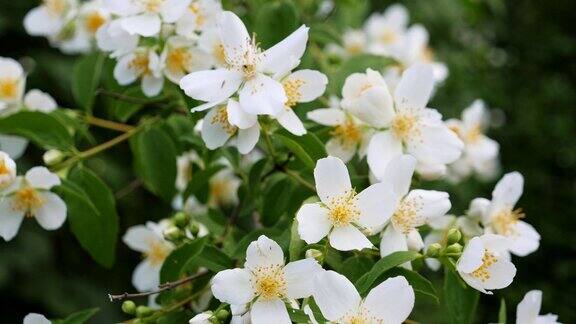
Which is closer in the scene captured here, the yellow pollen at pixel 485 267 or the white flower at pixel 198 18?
the yellow pollen at pixel 485 267

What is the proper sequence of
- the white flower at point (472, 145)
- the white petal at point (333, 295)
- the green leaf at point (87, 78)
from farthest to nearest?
the white flower at point (472, 145)
the green leaf at point (87, 78)
the white petal at point (333, 295)

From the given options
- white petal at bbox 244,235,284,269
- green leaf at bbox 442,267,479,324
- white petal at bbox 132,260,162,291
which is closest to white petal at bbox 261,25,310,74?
white petal at bbox 244,235,284,269

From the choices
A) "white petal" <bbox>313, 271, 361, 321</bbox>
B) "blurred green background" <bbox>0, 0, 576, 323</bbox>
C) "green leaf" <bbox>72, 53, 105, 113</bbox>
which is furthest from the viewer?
"blurred green background" <bbox>0, 0, 576, 323</bbox>

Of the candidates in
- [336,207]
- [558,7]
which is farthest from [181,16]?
[558,7]

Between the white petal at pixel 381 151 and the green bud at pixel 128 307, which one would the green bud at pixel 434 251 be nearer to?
the white petal at pixel 381 151

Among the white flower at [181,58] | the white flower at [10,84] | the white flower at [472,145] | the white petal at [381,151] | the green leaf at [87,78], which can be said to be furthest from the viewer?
the white flower at [472,145]

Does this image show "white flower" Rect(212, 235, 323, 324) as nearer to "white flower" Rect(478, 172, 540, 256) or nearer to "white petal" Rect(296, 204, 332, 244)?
"white petal" Rect(296, 204, 332, 244)

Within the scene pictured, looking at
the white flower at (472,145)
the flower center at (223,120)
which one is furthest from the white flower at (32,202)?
the white flower at (472,145)

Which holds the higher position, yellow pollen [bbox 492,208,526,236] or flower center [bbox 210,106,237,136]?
flower center [bbox 210,106,237,136]
